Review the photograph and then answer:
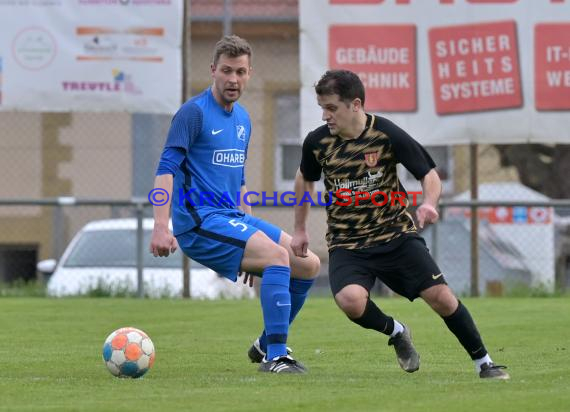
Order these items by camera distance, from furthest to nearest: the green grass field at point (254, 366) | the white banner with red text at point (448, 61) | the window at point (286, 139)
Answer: the window at point (286, 139), the white banner with red text at point (448, 61), the green grass field at point (254, 366)

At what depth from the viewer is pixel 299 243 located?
7.86 metres

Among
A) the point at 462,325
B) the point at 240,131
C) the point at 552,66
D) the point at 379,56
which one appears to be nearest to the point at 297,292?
the point at 240,131

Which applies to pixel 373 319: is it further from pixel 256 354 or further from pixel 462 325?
pixel 256 354

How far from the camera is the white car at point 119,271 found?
49.2 ft

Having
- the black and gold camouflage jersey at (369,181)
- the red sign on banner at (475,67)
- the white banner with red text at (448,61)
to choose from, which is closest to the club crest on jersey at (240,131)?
the black and gold camouflage jersey at (369,181)

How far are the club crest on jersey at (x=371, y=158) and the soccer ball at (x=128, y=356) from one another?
1620mm

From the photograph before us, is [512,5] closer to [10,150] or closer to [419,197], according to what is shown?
[419,197]

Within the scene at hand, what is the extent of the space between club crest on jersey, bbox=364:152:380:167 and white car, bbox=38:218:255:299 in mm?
7559

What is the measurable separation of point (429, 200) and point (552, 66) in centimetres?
791

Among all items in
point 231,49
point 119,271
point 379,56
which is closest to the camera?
point 231,49

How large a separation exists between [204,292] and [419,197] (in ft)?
11.6

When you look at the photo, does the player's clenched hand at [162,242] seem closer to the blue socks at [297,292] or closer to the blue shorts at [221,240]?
the blue shorts at [221,240]

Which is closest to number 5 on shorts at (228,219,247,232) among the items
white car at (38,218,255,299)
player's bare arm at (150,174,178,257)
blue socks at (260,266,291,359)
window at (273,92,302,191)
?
blue socks at (260,266,291,359)

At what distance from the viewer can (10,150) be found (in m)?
21.9
